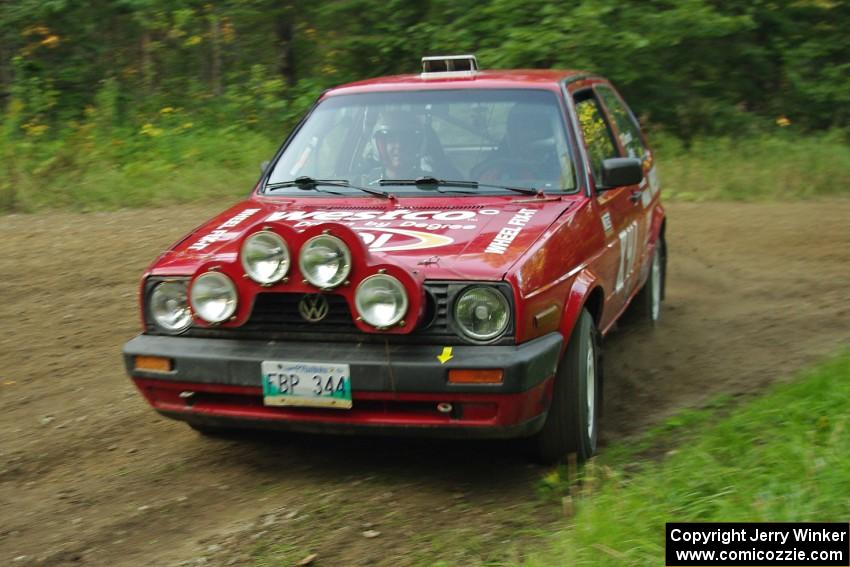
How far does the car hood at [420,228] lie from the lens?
4.18 metres

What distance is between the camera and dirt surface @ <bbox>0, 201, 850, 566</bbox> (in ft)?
12.8

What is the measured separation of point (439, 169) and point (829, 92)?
11274 mm

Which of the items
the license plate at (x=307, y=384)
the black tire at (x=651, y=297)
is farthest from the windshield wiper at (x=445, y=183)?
the black tire at (x=651, y=297)

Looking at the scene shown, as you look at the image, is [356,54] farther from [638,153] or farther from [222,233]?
[222,233]

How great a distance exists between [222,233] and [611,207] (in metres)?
1.98

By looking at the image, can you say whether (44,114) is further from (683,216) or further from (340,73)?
(683,216)

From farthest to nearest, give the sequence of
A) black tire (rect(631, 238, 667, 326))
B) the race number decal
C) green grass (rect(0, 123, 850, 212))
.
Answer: green grass (rect(0, 123, 850, 212))
black tire (rect(631, 238, 667, 326))
the race number decal

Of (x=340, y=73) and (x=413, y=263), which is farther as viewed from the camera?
(x=340, y=73)

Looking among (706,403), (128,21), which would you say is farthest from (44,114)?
(706,403)

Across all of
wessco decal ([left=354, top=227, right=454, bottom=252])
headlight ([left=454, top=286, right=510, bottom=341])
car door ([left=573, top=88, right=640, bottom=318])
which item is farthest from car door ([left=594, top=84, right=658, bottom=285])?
headlight ([left=454, top=286, right=510, bottom=341])

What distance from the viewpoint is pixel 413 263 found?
4168mm

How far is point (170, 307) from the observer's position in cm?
446

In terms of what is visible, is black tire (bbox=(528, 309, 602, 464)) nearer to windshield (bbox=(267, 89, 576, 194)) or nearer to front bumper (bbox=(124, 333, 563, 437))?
front bumper (bbox=(124, 333, 563, 437))

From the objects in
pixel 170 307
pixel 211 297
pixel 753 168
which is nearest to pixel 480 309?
pixel 211 297
